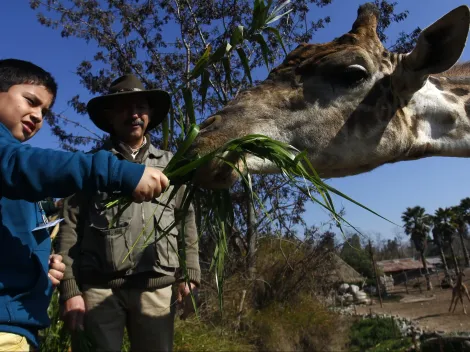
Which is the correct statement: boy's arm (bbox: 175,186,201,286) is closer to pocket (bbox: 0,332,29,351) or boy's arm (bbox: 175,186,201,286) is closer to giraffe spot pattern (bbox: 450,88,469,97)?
pocket (bbox: 0,332,29,351)

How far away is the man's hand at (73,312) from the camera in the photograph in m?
2.72

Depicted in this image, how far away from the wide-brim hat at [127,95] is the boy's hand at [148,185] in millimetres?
1350

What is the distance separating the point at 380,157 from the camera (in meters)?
3.13

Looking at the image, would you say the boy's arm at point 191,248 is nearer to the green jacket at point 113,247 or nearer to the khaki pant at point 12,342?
the green jacket at point 113,247

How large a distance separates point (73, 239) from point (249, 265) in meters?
8.56

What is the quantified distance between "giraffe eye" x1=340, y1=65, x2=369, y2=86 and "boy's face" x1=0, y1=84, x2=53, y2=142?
200cm

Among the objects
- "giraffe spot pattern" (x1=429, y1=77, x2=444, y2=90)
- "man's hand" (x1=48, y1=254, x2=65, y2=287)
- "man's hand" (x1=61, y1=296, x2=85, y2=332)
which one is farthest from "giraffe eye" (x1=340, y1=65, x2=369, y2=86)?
"man's hand" (x1=61, y1=296, x2=85, y2=332)

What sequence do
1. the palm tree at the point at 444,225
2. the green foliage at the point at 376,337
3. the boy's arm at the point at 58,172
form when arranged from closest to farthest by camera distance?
1. the boy's arm at the point at 58,172
2. the green foliage at the point at 376,337
3. the palm tree at the point at 444,225

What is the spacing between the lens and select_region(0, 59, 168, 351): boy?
1706 mm

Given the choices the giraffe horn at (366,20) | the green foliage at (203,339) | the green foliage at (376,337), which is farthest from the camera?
the green foliage at (376,337)

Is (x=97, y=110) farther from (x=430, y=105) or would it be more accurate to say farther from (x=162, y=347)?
(x=430, y=105)

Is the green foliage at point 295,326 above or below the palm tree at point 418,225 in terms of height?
below

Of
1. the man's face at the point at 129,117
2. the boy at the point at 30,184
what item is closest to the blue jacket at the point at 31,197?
the boy at the point at 30,184

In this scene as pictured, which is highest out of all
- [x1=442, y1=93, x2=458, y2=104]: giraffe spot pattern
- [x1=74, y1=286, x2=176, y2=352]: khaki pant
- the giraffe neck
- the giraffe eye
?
the giraffe eye
